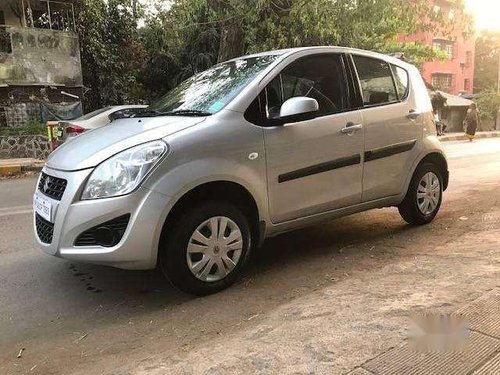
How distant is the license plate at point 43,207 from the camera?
3553 millimetres

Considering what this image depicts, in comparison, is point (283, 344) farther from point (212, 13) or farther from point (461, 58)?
point (461, 58)

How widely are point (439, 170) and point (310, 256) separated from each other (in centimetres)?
182

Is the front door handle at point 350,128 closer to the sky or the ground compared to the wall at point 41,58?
closer to the ground

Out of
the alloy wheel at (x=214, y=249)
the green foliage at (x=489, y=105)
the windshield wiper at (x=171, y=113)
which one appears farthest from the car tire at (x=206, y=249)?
the green foliage at (x=489, y=105)

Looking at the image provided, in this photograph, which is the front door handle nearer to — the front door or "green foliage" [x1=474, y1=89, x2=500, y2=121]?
the front door

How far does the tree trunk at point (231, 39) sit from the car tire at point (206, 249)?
33.1 ft

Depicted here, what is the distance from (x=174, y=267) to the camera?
350cm

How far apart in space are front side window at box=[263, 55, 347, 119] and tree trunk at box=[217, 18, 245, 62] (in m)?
9.05

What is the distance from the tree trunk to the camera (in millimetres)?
13141

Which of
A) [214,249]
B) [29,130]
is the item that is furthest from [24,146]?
[214,249]

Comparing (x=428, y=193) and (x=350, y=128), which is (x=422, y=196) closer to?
(x=428, y=193)

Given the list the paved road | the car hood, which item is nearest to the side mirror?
the car hood

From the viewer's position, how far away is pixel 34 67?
16.9m

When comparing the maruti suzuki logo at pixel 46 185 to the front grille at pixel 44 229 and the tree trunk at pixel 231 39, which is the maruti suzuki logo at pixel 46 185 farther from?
the tree trunk at pixel 231 39
